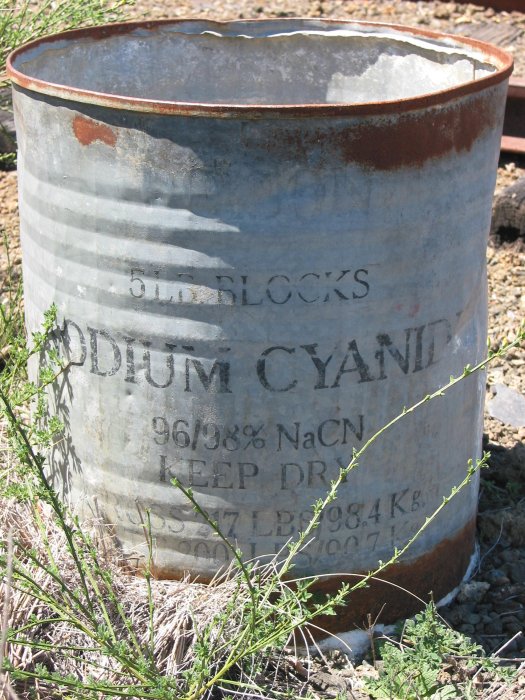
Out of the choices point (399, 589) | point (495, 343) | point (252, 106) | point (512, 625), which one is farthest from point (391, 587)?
point (495, 343)

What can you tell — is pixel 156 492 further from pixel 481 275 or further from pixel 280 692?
pixel 481 275

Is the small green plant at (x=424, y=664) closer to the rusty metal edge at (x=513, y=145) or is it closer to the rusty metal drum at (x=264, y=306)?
the rusty metal drum at (x=264, y=306)

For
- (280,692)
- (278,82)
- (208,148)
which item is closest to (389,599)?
(280,692)

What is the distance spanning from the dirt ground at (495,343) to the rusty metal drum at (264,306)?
0.26m

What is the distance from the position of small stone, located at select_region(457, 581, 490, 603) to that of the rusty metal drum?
177mm

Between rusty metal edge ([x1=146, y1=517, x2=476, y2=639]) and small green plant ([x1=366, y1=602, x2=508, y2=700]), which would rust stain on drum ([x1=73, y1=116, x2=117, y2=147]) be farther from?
small green plant ([x1=366, y1=602, x2=508, y2=700])

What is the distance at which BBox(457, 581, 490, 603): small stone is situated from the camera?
3.14m

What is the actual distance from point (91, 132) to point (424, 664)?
1461mm

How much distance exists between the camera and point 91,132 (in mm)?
2463

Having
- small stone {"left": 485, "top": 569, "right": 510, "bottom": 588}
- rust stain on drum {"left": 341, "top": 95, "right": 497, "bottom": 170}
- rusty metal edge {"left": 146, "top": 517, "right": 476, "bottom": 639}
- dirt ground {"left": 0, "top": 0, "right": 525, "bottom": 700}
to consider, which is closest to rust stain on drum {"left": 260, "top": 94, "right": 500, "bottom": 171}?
rust stain on drum {"left": 341, "top": 95, "right": 497, "bottom": 170}

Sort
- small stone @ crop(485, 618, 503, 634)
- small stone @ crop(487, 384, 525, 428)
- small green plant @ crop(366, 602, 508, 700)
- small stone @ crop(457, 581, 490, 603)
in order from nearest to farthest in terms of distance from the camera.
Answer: small green plant @ crop(366, 602, 508, 700)
small stone @ crop(485, 618, 503, 634)
small stone @ crop(457, 581, 490, 603)
small stone @ crop(487, 384, 525, 428)

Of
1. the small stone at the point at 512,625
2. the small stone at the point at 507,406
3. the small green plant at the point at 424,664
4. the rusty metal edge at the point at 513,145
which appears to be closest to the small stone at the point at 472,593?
the small stone at the point at 512,625

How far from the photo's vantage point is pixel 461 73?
3178 millimetres

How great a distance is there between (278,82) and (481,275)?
3.75ft
